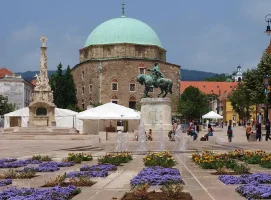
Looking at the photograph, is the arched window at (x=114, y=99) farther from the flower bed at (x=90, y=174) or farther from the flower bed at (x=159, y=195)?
the flower bed at (x=159, y=195)

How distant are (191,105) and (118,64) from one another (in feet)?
47.5

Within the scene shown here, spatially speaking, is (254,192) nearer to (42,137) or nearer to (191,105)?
(42,137)

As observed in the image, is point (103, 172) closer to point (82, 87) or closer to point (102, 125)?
point (102, 125)

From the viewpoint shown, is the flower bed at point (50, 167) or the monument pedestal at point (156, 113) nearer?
the flower bed at point (50, 167)

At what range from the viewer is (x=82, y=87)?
89625mm

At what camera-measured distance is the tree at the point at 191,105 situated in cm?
8356

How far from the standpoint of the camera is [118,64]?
85500 millimetres

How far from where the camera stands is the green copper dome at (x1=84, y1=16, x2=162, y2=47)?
8769 centimetres

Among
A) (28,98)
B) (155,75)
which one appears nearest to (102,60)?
(28,98)

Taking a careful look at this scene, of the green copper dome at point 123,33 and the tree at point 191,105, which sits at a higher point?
the green copper dome at point 123,33

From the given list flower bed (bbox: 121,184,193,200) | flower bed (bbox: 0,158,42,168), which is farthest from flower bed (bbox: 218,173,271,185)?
flower bed (bbox: 0,158,42,168)

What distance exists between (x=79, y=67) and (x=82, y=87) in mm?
4141

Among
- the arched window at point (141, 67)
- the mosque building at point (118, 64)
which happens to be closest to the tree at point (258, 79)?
the mosque building at point (118, 64)

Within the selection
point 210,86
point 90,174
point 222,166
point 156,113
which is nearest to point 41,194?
point 90,174
